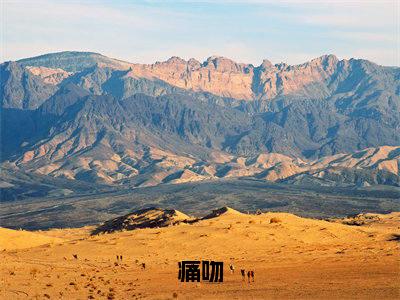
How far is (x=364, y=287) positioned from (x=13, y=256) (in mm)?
37378

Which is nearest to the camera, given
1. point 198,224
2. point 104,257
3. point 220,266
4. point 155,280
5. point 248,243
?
point 155,280

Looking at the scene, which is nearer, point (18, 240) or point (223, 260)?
point (223, 260)

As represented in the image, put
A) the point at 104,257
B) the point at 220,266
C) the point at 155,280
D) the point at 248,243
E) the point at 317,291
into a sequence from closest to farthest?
the point at 317,291
the point at 155,280
the point at 220,266
the point at 104,257
the point at 248,243

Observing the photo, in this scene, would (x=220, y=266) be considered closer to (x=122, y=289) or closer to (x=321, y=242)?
(x=122, y=289)

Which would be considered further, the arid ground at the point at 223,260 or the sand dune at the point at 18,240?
the sand dune at the point at 18,240

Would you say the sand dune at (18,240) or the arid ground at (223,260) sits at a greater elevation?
the arid ground at (223,260)

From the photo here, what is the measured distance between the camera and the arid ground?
51.2 metres

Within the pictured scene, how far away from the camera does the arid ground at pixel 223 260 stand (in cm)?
5119

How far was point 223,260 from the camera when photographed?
68.5 meters

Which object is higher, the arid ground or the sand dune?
the arid ground

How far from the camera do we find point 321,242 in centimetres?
7969

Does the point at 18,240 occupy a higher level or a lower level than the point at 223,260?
lower

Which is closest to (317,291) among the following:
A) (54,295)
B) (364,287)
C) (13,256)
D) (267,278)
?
(364,287)

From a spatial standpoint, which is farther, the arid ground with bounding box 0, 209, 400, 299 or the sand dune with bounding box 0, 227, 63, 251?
the sand dune with bounding box 0, 227, 63, 251
